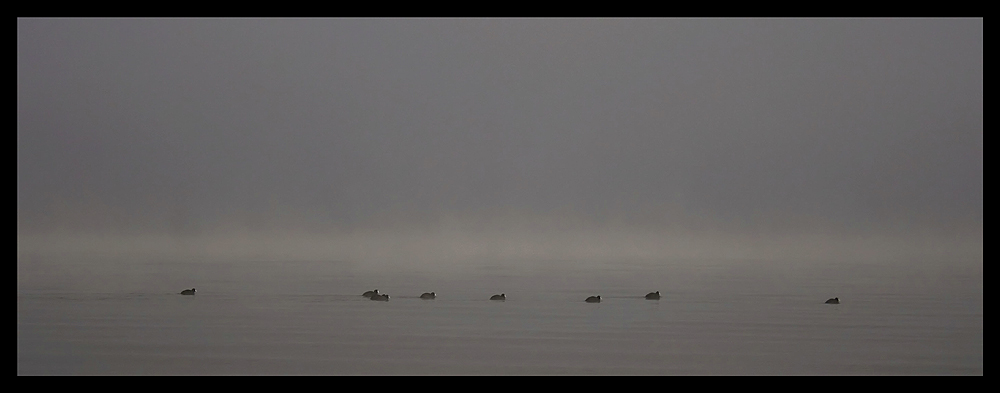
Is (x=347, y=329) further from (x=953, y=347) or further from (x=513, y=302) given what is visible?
(x=953, y=347)

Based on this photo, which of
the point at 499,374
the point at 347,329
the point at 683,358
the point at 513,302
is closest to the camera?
the point at 499,374

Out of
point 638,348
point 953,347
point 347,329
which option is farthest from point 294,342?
point 953,347

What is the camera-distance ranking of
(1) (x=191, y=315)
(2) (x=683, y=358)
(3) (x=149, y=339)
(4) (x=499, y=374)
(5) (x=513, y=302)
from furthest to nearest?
(5) (x=513, y=302) < (1) (x=191, y=315) < (3) (x=149, y=339) < (2) (x=683, y=358) < (4) (x=499, y=374)

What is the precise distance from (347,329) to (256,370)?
3.42 m

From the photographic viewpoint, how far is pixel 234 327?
54.6 feet

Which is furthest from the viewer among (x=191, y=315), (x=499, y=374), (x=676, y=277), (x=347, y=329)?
(x=676, y=277)

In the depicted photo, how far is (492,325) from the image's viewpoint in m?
17.0

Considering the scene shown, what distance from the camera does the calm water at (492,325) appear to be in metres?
13.7

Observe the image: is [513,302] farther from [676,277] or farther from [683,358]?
[676,277]

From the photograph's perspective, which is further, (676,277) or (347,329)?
(676,277)

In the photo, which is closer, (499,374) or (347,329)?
(499,374)

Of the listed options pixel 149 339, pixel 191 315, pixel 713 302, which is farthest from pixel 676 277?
pixel 149 339

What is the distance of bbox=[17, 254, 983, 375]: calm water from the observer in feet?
45.0

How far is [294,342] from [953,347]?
734 centimetres
